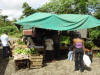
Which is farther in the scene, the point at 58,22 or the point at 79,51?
the point at 58,22

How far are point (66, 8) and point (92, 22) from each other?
8944 millimetres

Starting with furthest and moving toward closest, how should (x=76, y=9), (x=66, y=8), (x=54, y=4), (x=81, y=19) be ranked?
(x=54, y=4), (x=66, y=8), (x=76, y=9), (x=81, y=19)

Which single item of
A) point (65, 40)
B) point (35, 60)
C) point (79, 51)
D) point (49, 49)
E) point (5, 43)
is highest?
point (65, 40)

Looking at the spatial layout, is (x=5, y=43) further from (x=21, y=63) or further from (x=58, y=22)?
(x=58, y=22)

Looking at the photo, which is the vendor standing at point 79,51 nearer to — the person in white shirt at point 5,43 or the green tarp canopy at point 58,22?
the green tarp canopy at point 58,22

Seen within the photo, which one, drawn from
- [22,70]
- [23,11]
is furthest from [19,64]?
[23,11]

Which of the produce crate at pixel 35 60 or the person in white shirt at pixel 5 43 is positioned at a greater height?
the person in white shirt at pixel 5 43

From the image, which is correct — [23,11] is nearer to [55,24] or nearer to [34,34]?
[34,34]

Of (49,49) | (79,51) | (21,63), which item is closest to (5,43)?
(21,63)

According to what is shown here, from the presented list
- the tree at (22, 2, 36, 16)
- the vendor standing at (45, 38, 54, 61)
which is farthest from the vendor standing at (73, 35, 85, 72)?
the tree at (22, 2, 36, 16)

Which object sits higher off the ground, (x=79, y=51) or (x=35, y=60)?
(x=79, y=51)

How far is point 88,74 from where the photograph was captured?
620 cm

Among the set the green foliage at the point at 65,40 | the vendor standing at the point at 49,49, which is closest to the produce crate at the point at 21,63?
the vendor standing at the point at 49,49

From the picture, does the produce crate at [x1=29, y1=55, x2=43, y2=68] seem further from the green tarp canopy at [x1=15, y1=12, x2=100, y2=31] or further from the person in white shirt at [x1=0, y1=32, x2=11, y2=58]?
the person in white shirt at [x1=0, y1=32, x2=11, y2=58]
